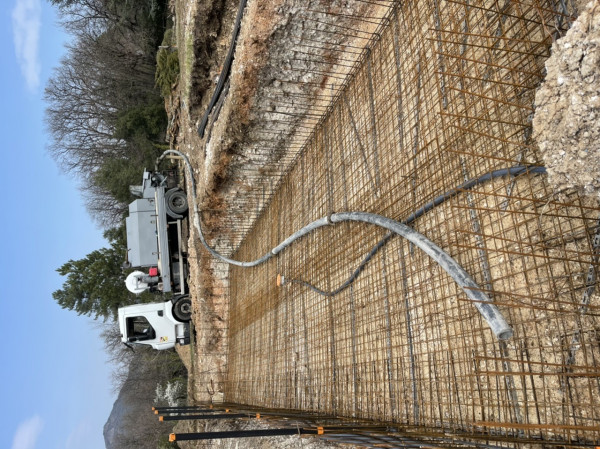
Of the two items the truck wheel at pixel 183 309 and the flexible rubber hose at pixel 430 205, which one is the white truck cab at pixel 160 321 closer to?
the truck wheel at pixel 183 309

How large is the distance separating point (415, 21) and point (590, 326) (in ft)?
8.29

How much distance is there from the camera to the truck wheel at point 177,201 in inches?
337

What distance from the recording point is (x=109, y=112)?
19.0 metres

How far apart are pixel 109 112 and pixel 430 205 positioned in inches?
744

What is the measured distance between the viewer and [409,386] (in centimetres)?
308

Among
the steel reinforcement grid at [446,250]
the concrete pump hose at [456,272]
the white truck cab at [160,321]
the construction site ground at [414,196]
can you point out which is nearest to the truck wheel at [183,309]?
the white truck cab at [160,321]

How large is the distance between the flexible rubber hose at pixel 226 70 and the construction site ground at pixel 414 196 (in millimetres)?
383

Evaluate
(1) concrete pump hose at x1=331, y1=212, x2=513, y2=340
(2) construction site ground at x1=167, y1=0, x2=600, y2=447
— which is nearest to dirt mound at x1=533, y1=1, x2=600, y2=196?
(2) construction site ground at x1=167, y1=0, x2=600, y2=447

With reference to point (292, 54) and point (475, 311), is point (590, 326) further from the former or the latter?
point (292, 54)

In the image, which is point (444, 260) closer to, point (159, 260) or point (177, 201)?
point (177, 201)

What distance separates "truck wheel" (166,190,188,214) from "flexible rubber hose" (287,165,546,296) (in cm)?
456

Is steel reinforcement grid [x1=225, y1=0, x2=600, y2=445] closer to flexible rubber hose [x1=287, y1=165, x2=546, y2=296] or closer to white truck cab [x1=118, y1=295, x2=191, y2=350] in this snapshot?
flexible rubber hose [x1=287, y1=165, x2=546, y2=296]

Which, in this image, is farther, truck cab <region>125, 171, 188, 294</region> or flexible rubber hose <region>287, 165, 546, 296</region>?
truck cab <region>125, 171, 188, 294</region>

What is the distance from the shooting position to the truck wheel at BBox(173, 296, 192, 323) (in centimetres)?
917
